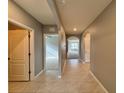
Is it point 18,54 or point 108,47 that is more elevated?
point 108,47

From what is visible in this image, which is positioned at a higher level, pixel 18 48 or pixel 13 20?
pixel 13 20

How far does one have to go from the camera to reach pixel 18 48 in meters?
5.44

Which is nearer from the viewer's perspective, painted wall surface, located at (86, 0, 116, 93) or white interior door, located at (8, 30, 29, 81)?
painted wall surface, located at (86, 0, 116, 93)

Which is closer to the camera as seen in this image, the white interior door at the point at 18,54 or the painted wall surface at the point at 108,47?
the painted wall surface at the point at 108,47

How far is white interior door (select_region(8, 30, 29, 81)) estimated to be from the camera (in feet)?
17.9

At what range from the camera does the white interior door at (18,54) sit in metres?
5.45

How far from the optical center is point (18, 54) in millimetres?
5453
